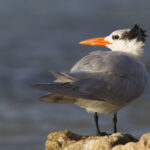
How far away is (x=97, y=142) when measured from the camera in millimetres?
5988

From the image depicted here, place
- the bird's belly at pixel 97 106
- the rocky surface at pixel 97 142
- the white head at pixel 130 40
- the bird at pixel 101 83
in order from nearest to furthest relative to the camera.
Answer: the rocky surface at pixel 97 142
the bird at pixel 101 83
the bird's belly at pixel 97 106
the white head at pixel 130 40

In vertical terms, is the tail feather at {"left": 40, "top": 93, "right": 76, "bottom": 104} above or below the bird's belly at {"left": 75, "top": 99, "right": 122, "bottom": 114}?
above

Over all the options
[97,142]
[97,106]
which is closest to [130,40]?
[97,106]

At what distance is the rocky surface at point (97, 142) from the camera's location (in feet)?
18.3

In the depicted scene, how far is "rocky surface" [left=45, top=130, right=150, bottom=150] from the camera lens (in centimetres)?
558

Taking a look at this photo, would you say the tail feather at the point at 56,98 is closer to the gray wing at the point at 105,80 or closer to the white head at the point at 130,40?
the gray wing at the point at 105,80

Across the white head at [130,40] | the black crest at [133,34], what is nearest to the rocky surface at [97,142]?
the white head at [130,40]

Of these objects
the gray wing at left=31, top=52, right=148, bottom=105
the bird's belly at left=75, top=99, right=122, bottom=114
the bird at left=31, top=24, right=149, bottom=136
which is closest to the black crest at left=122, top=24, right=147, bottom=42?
the bird at left=31, top=24, right=149, bottom=136

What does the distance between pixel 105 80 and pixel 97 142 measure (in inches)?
52.7

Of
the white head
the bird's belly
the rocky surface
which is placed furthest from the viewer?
the white head

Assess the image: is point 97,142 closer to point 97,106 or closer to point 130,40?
point 97,106

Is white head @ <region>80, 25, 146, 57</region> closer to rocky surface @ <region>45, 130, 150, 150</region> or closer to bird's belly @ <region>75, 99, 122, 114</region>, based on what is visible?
bird's belly @ <region>75, 99, 122, 114</region>

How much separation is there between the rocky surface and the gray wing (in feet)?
1.75

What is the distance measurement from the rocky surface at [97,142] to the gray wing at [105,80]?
21.0 inches
